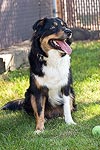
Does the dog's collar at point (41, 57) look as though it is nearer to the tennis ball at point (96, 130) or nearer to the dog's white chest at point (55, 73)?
the dog's white chest at point (55, 73)

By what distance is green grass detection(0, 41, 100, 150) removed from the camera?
471cm

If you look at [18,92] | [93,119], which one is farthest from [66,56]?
[18,92]

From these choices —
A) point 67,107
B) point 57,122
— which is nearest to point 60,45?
point 67,107

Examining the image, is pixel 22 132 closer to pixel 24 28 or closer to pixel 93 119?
pixel 93 119

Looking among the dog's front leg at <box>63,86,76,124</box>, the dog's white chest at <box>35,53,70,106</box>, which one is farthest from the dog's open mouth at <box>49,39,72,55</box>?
the dog's front leg at <box>63,86,76,124</box>

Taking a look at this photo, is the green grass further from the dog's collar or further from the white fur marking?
the dog's collar

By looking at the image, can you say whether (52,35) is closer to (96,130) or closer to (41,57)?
(41,57)

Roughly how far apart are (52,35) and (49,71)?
1.68 ft

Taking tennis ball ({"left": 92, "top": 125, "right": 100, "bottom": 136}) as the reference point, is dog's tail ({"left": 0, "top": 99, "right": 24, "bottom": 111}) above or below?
below

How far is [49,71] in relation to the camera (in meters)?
5.34

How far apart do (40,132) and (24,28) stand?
5316 millimetres


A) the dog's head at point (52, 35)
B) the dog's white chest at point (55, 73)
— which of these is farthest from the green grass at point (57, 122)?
the dog's head at point (52, 35)

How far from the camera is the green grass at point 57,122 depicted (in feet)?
15.5

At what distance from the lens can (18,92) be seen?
7031 millimetres
